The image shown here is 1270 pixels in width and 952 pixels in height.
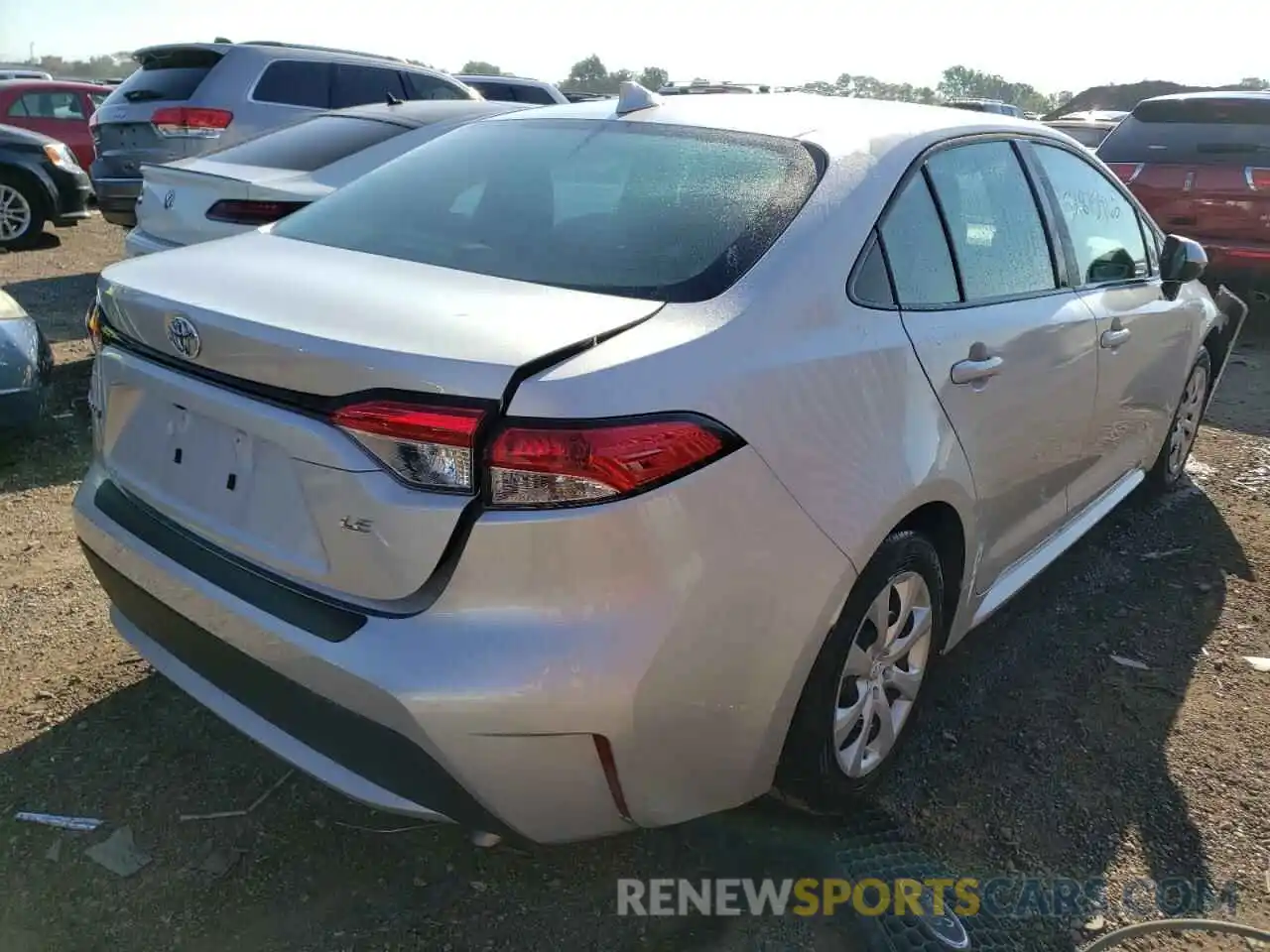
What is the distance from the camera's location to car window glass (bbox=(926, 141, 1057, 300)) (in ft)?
8.78

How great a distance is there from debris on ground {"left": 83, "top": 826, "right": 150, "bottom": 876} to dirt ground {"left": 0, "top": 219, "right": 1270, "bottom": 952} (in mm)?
20

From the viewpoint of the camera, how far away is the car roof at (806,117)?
255cm

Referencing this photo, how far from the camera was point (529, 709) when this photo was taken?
1733mm

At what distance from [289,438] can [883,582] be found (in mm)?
1289

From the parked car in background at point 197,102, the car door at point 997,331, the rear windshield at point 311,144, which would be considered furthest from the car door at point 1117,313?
the parked car in background at point 197,102

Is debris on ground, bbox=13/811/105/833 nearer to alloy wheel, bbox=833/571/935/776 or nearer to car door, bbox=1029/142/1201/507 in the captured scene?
alloy wheel, bbox=833/571/935/776

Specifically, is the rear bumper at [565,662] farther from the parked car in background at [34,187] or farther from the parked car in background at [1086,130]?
the parked car in background at [1086,130]

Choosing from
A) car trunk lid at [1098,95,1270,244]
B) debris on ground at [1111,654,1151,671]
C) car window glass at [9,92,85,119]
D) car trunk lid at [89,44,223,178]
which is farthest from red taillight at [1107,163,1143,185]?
car window glass at [9,92,85,119]

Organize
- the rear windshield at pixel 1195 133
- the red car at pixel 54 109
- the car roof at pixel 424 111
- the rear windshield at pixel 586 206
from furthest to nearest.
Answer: the red car at pixel 54 109
the rear windshield at pixel 1195 133
the car roof at pixel 424 111
the rear windshield at pixel 586 206

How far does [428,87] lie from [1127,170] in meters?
5.80

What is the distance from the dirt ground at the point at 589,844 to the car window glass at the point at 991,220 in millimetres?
1224

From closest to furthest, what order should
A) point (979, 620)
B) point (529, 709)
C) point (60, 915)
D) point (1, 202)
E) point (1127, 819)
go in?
point (529, 709) → point (60, 915) → point (1127, 819) → point (979, 620) → point (1, 202)

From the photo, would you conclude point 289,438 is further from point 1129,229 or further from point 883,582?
point 1129,229

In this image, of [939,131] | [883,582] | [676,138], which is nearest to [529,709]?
[883,582]
